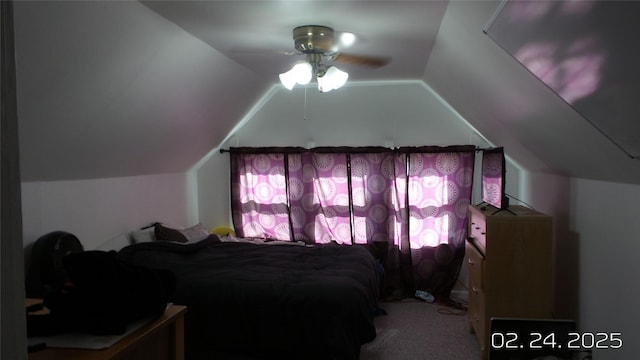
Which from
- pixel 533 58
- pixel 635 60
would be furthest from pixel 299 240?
pixel 635 60

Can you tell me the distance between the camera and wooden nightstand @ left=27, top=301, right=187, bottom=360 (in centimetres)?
117

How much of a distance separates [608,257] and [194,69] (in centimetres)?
293

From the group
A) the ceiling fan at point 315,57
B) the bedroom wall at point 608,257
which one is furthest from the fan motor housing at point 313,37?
the bedroom wall at point 608,257

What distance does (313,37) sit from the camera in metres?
2.49

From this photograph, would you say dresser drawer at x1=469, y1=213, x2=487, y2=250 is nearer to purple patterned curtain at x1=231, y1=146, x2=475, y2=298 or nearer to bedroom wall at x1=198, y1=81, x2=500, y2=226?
purple patterned curtain at x1=231, y1=146, x2=475, y2=298

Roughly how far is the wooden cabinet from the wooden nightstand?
2195 millimetres

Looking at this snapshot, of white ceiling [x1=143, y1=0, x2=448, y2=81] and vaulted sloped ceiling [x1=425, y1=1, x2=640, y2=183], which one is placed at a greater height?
white ceiling [x1=143, y1=0, x2=448, y2=81]

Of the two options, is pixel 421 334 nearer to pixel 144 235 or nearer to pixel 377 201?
pixel 377 201

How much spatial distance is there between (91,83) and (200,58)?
0.81 metres

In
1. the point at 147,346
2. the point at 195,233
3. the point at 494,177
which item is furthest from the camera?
the point at 195,233

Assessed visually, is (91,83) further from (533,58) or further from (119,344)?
(533,58)

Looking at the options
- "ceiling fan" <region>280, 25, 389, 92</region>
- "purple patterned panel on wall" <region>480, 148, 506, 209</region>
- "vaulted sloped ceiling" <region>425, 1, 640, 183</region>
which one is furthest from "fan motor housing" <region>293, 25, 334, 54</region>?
"purple patterned panel on wall" <region>480, 148, 506, 209</region>

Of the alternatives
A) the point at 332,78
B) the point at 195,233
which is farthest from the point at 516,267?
the point at 195,233

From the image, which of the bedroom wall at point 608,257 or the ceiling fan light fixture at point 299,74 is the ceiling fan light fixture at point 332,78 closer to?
the ceiling fan light fixture at point 299,74
